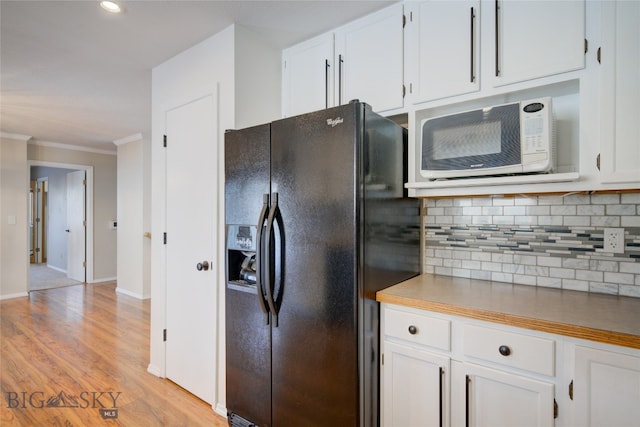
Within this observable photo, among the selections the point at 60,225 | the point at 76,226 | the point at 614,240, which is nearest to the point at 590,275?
the point at 614,240

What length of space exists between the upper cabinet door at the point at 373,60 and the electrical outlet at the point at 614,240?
116 centimetres

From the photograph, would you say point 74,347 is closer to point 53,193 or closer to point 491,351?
point 491,351

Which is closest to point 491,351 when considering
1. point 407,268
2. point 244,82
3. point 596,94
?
point 407,268

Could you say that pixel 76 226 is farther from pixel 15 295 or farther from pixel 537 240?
pixel 537 240

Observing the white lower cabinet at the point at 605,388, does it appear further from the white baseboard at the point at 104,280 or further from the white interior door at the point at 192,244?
the white baseboard at the point at 104,280

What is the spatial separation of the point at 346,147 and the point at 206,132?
1225 mm

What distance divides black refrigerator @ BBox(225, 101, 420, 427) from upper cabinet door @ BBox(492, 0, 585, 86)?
0.59 metres

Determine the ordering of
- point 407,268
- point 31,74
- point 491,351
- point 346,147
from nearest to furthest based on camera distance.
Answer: point 491,351 < point 346,147 < point 407,268 < point 31,74

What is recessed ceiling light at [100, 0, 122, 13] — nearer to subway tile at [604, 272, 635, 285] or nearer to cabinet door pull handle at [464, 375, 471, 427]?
cabinet door pull handle at [464, 375, 471, 427]

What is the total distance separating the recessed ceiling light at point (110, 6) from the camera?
1.88 metres

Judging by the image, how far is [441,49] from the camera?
1732mm

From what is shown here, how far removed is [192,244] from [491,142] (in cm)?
194

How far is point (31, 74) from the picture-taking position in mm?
2879

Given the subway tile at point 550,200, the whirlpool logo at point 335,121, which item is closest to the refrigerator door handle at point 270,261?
the whirlpool logo at point 335,121
